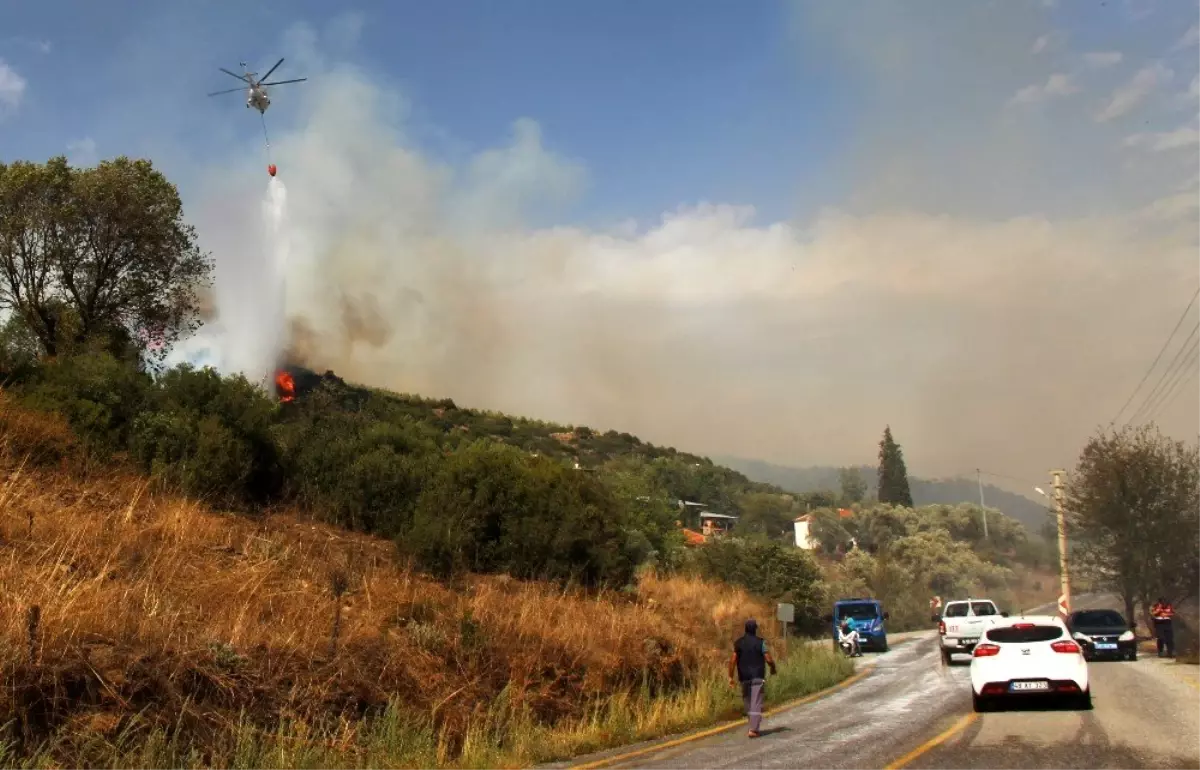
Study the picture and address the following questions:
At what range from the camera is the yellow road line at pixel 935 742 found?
10279 millimetres

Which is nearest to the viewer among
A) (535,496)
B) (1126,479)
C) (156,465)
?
(156,465)

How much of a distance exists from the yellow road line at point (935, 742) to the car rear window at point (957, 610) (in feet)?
52.0

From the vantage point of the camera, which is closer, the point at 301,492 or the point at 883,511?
the point at 301,492

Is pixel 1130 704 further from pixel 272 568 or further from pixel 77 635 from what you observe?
pixel 77 635

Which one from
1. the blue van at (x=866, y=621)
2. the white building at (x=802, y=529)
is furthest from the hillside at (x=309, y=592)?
the white building at (x=802, y=529)

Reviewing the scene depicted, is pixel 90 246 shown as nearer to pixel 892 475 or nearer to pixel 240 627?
pixel 240 627

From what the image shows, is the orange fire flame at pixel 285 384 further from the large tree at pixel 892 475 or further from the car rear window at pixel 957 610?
the large tree at pixel 892 475

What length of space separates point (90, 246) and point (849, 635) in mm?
30475

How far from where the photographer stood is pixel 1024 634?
15.3 m

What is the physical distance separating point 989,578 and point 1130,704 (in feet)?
264

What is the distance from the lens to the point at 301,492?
22422 millimetres

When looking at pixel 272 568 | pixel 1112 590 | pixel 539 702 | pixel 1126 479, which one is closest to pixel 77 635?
pixel 272 568

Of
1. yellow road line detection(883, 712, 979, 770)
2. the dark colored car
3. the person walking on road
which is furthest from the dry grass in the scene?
the dark colored car

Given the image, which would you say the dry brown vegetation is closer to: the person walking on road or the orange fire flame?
the person walking on road
